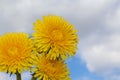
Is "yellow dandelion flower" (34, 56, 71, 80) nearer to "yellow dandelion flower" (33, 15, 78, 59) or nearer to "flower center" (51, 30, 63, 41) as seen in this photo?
"yellow dandelion flower" (33, 15, 78, 59)

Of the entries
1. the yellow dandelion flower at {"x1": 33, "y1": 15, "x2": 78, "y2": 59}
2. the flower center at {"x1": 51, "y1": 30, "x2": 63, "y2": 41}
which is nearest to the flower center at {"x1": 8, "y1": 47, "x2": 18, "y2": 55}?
the yellow dandelion flower at {"x1": 33, "y1": 15, "x2": 78, "y2": 59}

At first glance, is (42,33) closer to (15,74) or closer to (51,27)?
(51,27)

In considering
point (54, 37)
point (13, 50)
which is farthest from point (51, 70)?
point (13, 50)

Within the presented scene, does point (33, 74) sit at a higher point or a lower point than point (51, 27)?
lower

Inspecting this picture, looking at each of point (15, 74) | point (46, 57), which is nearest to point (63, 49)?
point (46, 57)

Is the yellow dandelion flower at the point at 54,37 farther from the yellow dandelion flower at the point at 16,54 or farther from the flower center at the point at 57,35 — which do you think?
the yellow dandelion flower at the point at 16,54

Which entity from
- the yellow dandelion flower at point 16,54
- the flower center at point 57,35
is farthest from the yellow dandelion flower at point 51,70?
the flower center at point 57,35

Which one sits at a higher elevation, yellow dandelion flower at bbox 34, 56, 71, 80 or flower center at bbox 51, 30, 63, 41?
flower center at bbox 51, 30, 63, 41
